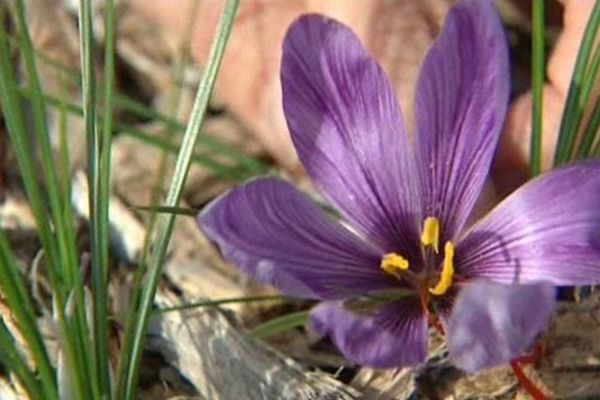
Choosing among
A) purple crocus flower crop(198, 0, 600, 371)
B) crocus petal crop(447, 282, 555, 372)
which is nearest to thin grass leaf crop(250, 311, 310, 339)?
purple crocus flower crop(198, 0, 600, 371)

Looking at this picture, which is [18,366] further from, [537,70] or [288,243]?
[537,70]

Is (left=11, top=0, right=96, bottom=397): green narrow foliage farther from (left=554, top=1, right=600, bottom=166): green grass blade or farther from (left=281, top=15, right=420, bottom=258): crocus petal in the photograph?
(left=554, top=1, right=600, bottom=166): green grass blade

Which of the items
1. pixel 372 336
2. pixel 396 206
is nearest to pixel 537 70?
pixel 396 206

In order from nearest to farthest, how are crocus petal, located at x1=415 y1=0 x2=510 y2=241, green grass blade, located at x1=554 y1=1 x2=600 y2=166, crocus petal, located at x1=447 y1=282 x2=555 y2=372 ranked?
1. crocus petal, located at x1=447 y1=282 x2=555 y2=372
2. crocus petal, located at x1=415 y1=0 x2=510 y2=241
3. green grass blade, located at x1=554 y1=1 x2=600 y2=166

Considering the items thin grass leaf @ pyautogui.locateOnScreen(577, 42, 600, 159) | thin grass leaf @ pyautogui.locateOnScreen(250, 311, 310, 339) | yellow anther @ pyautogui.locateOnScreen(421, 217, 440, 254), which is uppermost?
thin grass leaf @ pyautogui.locateOnScreen(577, 42, 600, 159)

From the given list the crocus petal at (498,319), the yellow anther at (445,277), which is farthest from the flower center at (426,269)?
the crocus petal at (498,319)

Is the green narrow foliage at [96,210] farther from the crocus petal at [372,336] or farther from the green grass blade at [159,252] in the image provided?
the crocus petal at [372,336]

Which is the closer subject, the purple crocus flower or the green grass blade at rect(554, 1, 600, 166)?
the purple crocus flower

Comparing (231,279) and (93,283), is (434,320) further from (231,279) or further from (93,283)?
(231,279)
